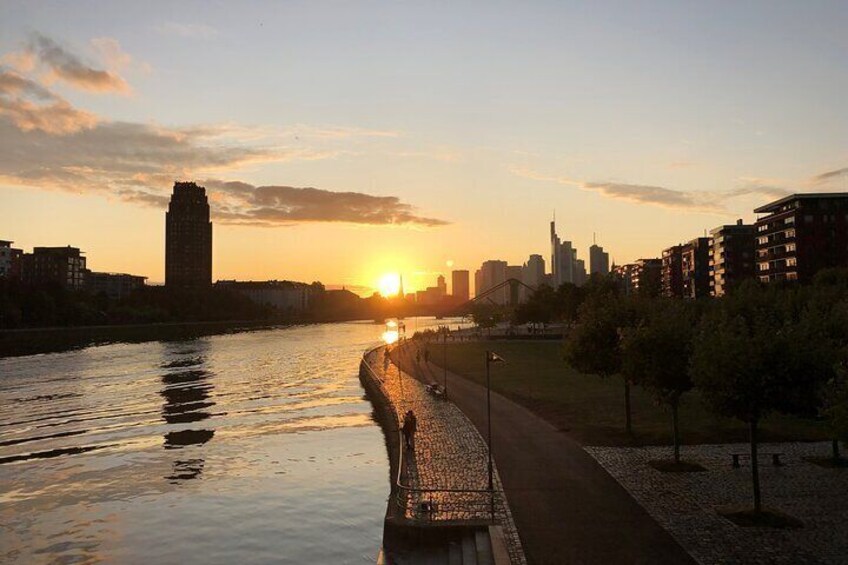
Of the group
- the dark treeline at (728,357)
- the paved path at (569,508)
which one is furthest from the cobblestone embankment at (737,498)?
the dark treeline at (728,357)

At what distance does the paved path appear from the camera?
59.5 ft

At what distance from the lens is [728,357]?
20953 mm

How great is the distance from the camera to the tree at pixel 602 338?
35.8 m

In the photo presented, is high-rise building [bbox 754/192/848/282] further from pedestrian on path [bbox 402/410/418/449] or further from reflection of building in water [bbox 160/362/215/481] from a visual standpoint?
pedestrian on path [bbox 402/410/418/449]

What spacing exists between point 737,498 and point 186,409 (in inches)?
1950

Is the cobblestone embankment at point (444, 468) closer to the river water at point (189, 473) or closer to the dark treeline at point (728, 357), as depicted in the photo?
the river water at point (189, 473)

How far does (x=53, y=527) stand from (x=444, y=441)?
18.4 metres

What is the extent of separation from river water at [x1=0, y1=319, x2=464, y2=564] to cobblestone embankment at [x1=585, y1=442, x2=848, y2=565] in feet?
35.0

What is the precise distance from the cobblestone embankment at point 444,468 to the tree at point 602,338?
23.3 feet

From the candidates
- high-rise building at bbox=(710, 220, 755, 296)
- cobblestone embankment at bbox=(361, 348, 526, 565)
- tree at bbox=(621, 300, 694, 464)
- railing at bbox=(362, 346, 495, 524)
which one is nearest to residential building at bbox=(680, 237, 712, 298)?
high-rise building at bbox=(710, 220, 755, 296)

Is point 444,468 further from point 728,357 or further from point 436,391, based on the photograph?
point 436,391

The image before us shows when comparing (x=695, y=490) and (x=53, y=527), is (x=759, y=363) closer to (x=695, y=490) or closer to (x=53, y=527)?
(x=695, y=490)

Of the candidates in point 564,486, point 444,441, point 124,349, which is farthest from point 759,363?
point 124,349

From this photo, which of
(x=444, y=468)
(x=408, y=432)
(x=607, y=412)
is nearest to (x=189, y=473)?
(x=408, y=432)
